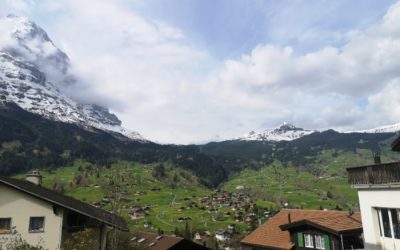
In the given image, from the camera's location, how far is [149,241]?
213 feet

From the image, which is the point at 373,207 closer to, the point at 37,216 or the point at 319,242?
the point at 319,242

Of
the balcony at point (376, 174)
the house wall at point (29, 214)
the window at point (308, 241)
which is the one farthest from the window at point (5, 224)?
the window at point (308, 241)

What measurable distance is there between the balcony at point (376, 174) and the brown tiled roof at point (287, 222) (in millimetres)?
13020

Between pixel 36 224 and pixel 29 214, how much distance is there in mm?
958

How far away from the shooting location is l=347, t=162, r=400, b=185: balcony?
25200 mm

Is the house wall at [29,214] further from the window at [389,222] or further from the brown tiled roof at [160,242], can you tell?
the window at [389,222]

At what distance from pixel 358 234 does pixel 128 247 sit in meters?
21.7

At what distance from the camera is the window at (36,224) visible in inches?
1302

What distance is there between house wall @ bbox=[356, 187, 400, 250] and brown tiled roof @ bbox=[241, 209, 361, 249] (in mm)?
12873

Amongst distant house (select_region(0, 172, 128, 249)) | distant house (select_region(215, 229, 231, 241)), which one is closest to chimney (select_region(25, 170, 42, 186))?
distant house (select_region(0, 172, 128, 249))

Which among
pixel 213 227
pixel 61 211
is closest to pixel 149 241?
pixel 61 211

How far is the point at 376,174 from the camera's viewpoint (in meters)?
27.0

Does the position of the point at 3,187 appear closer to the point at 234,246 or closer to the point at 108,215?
the point at 108,215

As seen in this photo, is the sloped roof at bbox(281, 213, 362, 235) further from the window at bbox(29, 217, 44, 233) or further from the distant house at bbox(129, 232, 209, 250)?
the window at bbox(29, 217, 44, 233)
